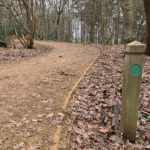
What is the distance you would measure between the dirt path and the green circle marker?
1.35 meters

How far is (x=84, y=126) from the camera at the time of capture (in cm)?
484

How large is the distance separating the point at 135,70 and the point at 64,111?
1.53 m

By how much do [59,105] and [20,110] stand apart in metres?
0.71

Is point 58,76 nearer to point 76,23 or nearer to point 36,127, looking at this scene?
point 36,127

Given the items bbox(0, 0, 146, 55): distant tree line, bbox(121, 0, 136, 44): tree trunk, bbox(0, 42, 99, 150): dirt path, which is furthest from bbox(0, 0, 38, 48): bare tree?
bbox(0, 42, 99, 150): dirt path

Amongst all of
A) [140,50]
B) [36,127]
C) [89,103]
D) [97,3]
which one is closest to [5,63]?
[89,103]

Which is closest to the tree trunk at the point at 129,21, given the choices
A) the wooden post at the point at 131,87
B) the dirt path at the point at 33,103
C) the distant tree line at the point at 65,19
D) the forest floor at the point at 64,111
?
the dirt path at the point at 33,103

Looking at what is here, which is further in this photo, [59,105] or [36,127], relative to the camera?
[59,105]

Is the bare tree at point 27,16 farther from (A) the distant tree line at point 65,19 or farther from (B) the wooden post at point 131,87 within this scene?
(B) the wooden post at point 131,87

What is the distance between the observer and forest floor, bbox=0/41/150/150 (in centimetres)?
429

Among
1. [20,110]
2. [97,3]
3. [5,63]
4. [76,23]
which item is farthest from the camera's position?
[76,23]

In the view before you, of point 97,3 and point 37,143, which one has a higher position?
point 97,3

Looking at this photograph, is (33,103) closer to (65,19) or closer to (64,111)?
(64,111)

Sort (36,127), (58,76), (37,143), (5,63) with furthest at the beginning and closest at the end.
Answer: (5,63) < (58,76) < (36,127) < (37,143)
